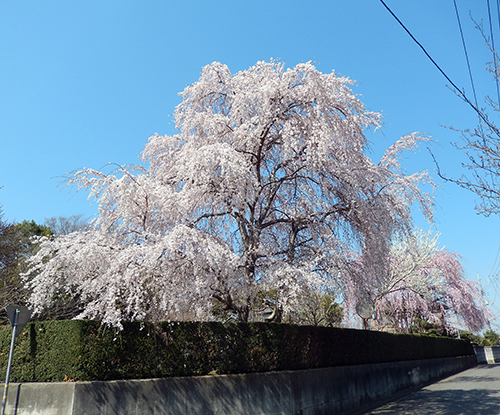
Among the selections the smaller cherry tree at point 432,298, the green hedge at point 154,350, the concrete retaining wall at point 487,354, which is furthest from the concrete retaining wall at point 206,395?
the concrete retaining wall at point 487,354

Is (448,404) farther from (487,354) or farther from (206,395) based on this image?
(487,354)

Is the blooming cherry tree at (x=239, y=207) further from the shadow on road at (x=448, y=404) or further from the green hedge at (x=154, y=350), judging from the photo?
the shadow on road at (x=448, y=404)

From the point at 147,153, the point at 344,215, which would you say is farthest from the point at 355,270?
the point at 147,153

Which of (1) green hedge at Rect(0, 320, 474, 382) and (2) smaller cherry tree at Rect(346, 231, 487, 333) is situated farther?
(2) smaller cherry tree at Rect(346, 231, 487, 333)

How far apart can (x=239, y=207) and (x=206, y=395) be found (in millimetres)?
4039

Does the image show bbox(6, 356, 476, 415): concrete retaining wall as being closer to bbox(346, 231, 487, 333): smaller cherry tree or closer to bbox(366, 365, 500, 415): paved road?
bbox(366, 365, 500, 415): paved road

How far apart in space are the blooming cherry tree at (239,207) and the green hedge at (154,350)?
1.60 feet

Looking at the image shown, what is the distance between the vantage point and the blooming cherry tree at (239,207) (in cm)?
830

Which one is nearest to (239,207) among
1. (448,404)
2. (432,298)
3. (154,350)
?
(154,350)

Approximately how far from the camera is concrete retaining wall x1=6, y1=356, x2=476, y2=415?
736cm

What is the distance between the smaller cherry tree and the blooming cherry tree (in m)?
12.9

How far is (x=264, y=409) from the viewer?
9094mm

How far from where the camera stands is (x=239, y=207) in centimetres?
889

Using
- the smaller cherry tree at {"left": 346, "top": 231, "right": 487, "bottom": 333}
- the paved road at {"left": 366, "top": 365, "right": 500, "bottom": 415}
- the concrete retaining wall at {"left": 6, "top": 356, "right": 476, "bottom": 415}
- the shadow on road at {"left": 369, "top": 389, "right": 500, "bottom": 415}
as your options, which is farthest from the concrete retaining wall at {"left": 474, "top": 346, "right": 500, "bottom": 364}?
the concrete retaining wall at {"left": 6, "top": 356, "right": 476, "bottom": 415}
